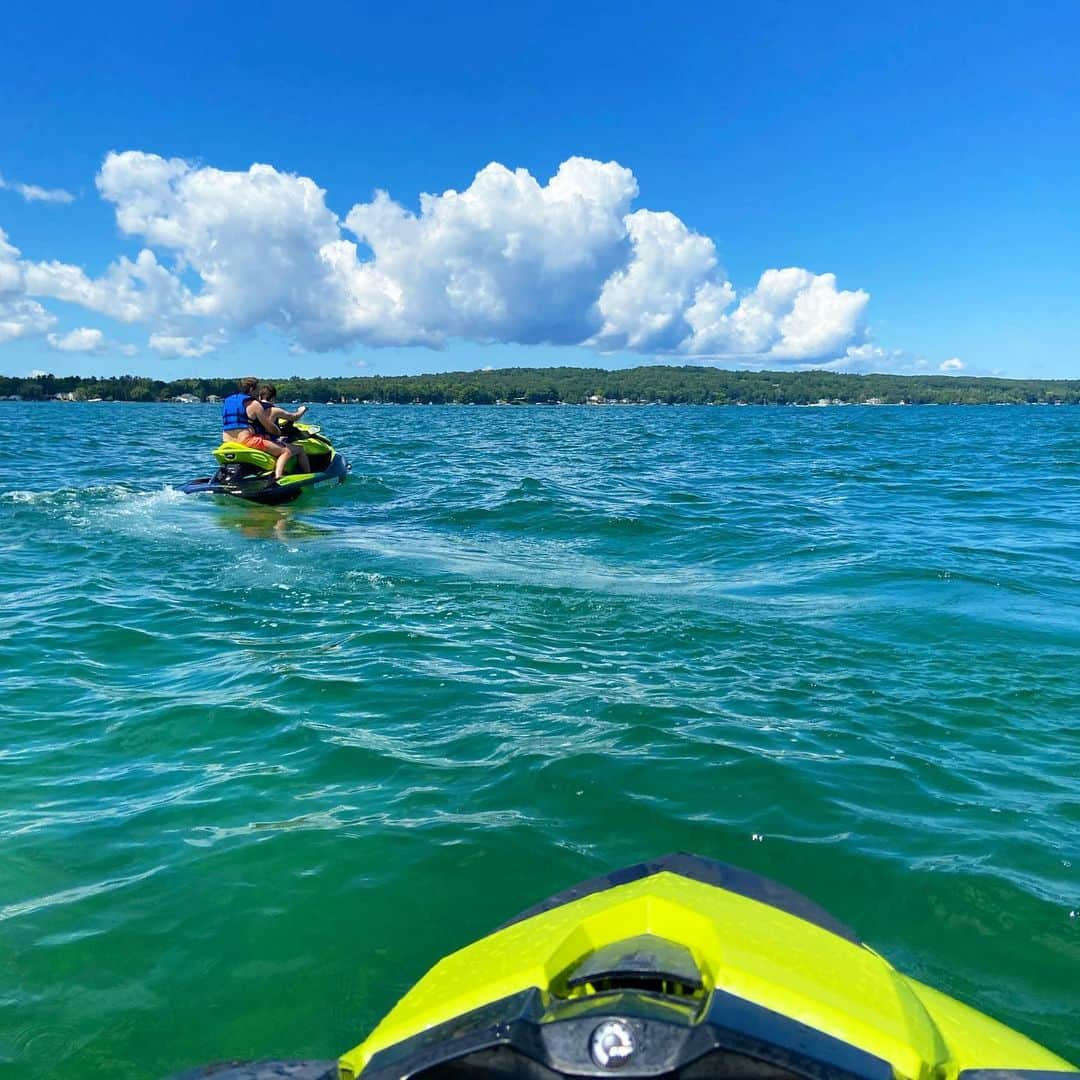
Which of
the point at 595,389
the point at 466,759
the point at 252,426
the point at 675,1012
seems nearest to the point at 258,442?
the point at 252,426

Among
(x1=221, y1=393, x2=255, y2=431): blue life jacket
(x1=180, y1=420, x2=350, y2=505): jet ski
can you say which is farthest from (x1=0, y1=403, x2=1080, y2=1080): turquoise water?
(x1=221, y1=393, x2=255, y2=431): blue life jacket

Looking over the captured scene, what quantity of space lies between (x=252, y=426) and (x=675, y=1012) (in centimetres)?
1677

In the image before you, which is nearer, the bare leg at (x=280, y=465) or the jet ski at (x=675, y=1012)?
the jet ski at (x=675, y=1012)

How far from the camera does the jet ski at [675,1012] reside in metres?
2.13

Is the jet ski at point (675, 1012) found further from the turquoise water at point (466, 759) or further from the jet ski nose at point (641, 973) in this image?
the turquoise water at point (466, 759)

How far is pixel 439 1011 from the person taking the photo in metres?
2.54

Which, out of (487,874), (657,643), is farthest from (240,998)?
(657,643)

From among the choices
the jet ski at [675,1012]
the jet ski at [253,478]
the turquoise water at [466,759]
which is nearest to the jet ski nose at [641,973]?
the jet ski at [675,1012]

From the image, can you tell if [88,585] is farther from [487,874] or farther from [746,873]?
[746,873]

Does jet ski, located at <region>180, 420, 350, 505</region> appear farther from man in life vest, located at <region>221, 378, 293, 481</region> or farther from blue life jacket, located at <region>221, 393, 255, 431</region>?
blue life jacket, located at <region>221, 393, 255, 431</region>

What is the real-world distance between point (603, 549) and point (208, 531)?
6376 millimetres

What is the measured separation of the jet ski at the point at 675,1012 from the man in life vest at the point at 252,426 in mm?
15492

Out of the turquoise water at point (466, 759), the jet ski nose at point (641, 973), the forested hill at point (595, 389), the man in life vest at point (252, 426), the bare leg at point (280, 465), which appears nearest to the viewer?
the jet ski nose at point (641, 973)

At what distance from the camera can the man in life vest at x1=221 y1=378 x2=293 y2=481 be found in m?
17.2
